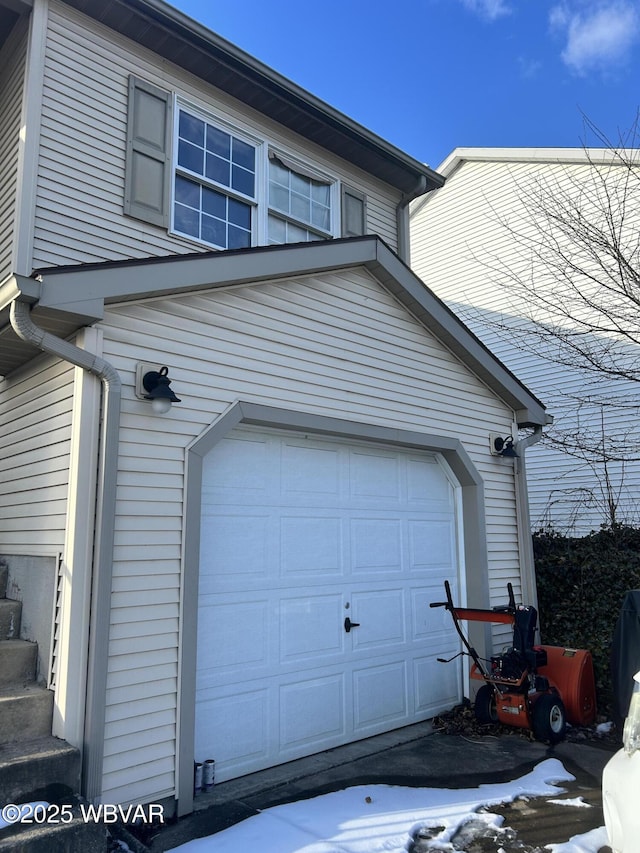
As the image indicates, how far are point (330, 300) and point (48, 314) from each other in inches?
106

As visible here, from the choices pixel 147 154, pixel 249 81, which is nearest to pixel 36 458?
pixel 147 154

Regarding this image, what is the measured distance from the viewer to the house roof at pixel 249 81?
20.5ft

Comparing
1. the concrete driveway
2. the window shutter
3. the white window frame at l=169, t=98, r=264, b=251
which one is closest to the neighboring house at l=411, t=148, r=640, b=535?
the window shutter

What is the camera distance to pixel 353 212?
335 inches

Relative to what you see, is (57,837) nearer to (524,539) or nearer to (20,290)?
(20,290)

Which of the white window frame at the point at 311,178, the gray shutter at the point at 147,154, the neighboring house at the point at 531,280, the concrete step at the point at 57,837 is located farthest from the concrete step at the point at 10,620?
the neighboring house at the point at 531,280

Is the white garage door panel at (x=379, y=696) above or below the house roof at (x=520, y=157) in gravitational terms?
below

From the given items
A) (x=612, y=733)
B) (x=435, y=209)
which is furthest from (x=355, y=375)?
(x=435, y=209)

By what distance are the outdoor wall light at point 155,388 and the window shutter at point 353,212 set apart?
4.54 metres

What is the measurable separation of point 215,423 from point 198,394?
25cm

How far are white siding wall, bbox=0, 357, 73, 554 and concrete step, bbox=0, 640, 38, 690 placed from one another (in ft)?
2.02

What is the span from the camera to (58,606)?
4031 millimetres

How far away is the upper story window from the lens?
638 cm

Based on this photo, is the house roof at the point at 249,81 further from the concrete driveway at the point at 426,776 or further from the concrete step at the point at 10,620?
the concrete driveway at the point at 426,776
